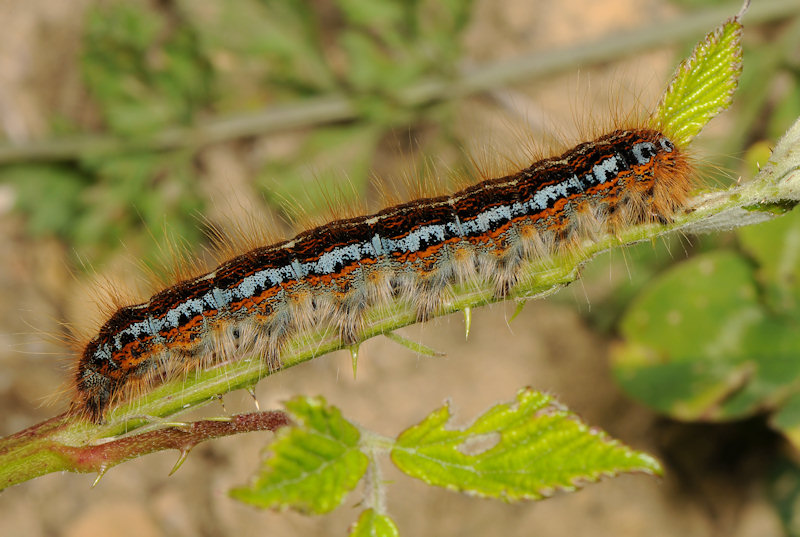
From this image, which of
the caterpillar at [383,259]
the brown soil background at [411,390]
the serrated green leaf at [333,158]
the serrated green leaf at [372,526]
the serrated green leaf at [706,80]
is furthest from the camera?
the serrated green leaf at [333,158]

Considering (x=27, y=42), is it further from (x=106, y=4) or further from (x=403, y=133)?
(x=403, y=133)

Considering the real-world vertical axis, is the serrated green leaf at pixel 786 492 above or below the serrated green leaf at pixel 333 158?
below

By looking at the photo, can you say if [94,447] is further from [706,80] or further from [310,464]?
[706,80]

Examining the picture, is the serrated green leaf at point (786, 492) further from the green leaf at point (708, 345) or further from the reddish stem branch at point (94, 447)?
the reddish stem branch at point (94, 447)

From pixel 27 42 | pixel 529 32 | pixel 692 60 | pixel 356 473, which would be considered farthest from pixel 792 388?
pixel 27 42

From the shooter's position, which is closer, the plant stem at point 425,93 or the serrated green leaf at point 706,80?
the serrated green leaf at point 706,80

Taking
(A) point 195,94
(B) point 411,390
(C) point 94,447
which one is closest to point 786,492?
(B) point 411,390

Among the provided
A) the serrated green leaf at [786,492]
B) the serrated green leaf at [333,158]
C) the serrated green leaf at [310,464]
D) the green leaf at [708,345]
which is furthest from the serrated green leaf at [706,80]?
the serrated green leaf at [786,492]
